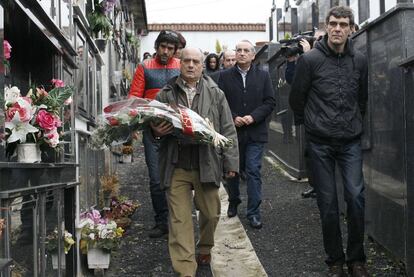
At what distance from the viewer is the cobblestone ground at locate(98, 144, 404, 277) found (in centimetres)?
551

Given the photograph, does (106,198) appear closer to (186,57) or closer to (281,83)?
(186,57)

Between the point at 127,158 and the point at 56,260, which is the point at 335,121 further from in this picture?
the point at 127,158

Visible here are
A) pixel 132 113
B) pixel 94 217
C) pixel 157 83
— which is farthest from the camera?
pixel 157 83

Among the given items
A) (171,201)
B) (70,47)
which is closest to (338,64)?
(171,201)

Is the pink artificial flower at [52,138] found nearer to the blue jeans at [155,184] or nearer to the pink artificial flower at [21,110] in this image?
the pink artificial flower at [21,110]

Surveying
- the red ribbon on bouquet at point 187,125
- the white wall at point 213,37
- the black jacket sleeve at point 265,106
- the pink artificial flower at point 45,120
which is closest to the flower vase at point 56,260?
the pink artificial flower at point 45,120

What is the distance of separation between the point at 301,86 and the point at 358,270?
155 cm

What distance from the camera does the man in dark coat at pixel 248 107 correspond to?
726 cm

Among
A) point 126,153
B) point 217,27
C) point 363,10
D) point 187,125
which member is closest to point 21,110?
point 187,125

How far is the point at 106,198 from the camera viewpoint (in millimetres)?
7582

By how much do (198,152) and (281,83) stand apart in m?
7.26

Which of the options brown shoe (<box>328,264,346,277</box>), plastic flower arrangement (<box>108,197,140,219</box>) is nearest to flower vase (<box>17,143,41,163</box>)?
brown shoe (<box>328,264,346,277</box>)

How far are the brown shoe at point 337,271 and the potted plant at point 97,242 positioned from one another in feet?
5.87

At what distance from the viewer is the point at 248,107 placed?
7441 mm
